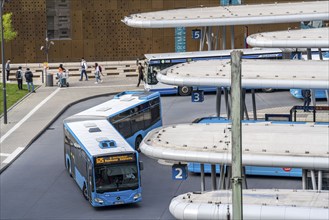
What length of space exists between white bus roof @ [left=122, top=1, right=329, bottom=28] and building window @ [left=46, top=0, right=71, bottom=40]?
28.8m

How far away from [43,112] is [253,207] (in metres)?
36.0

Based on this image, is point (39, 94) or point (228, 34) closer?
point (39, 94)

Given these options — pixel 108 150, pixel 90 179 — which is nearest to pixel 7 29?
pixel 108 150

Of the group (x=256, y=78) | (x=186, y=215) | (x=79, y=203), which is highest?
Answer: (x=256, y=78)

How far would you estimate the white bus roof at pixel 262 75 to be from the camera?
97.1 ft

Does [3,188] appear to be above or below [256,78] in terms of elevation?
below

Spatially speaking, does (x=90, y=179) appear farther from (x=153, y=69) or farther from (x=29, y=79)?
(x=29, y=79)

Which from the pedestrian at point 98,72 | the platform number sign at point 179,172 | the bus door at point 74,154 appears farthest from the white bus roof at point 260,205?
the pedestrian at point 98,72

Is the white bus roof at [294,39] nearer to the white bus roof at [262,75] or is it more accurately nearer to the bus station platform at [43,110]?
the white bus roof at [262,75]

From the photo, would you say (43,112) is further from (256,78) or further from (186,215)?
(186,215)

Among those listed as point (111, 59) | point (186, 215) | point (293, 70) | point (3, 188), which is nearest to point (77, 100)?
point (111, 59)

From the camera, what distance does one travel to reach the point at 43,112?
57094 mm

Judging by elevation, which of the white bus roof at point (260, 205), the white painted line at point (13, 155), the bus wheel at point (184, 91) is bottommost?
the white painted line at point (13, 155)

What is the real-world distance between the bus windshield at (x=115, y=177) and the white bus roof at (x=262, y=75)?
5.39 m
